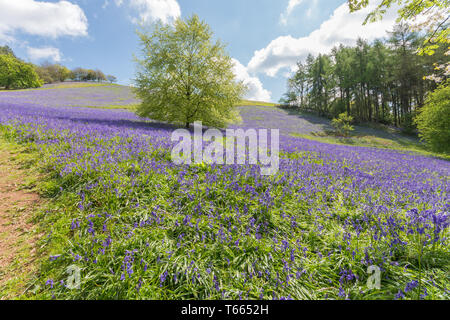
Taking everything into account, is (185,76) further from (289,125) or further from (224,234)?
(289,125)

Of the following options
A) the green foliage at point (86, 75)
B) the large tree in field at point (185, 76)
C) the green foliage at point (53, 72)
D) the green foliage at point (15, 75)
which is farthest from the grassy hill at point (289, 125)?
the green foliage at point (86, 75)

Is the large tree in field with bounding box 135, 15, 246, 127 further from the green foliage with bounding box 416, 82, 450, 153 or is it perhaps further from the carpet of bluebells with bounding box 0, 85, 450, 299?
the green foliage with bounding box 416, 82, 450, 153

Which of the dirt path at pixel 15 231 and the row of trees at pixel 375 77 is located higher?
the row of trees at pixel 375 77

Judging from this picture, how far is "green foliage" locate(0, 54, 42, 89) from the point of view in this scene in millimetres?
51281

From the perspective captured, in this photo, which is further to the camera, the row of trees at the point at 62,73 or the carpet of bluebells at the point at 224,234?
the row of trees at the point at 62,73

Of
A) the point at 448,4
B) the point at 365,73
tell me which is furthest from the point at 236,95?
the point at 365,73

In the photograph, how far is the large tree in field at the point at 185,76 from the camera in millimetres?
13938

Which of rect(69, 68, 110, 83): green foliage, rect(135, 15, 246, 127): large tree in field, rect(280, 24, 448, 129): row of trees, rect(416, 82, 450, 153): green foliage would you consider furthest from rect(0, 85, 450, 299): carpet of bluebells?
rect(69, 68, 110, 83): green foliage

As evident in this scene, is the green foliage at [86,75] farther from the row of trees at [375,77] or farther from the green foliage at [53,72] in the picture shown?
the row of trees at [375,77]

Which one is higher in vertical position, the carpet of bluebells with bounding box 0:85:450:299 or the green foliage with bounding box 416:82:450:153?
the green foliage with bounding box 416:82:450:153

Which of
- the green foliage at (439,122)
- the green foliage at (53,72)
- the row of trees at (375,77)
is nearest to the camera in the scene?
the green foliage at (439,122)

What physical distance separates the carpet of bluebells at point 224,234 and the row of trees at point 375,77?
4567 cm

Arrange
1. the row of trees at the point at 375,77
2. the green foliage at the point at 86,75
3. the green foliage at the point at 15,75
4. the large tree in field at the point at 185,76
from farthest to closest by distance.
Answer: the green foliage at the point at 86,75 < the green foliage at the point at 15,75 < the row of trees at the point at 375,77 < the large tree in field at the point at 185,76

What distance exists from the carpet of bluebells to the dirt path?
0.23m
